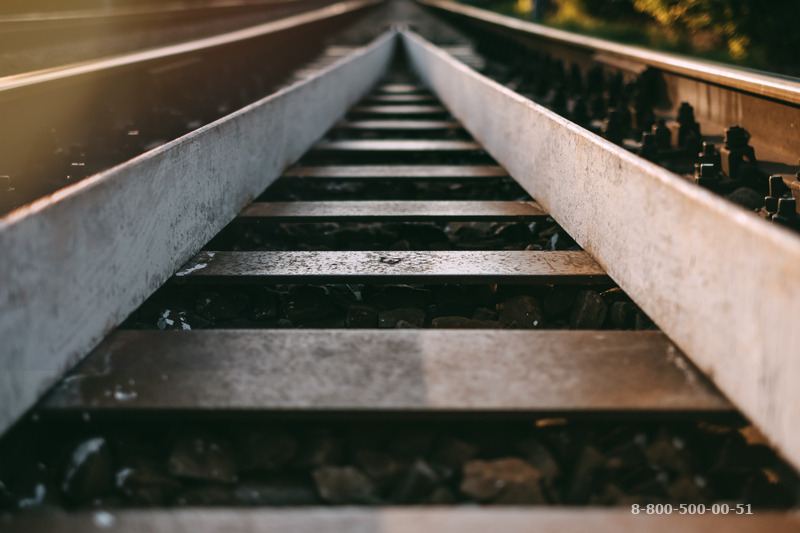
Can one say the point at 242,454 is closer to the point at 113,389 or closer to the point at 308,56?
the point at 113,389

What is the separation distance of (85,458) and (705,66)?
4059mm

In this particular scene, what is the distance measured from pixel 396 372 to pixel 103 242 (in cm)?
88

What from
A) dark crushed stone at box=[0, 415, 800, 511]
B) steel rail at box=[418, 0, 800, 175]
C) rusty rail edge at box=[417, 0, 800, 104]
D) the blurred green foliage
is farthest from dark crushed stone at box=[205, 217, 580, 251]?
the blurred green foliage

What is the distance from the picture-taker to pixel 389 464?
160cm

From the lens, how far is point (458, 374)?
5.87 ft

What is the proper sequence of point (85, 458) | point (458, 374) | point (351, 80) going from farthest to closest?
point (351, 80), point (458, 374), point (85, 458)

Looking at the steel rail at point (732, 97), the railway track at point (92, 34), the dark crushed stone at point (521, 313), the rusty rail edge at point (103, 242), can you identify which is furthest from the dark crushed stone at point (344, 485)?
the railway track at point (92, 34)

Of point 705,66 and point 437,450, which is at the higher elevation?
point 705,66

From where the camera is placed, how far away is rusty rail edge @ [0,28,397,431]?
5.15ft

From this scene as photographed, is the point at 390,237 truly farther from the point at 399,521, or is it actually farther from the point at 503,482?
the point at 399,521

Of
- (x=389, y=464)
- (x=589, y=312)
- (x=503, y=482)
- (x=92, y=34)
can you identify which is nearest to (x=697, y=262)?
(x=589, y=312)

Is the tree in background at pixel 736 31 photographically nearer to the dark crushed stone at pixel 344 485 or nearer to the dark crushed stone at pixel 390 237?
the dark crushed stone at pixel 390 237

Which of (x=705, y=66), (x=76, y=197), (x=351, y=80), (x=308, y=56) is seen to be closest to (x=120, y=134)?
(x=351, y=80)

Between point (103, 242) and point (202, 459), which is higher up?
point (103, 242)
